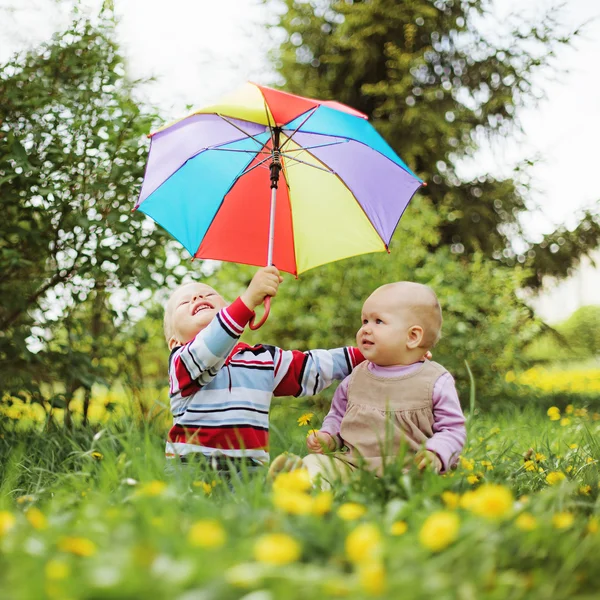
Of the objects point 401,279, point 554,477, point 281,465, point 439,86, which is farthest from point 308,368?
point 439,86

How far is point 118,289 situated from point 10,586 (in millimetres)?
2750

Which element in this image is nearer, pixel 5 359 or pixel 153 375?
pixel 5 359

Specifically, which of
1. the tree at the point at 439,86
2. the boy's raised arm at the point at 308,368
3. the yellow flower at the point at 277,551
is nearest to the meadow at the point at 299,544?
the yellow flower at the point at 277,551

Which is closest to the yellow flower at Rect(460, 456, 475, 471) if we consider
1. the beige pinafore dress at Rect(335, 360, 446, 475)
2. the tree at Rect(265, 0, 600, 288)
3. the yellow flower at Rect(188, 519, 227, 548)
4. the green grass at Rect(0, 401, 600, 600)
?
the beige pinafore dress at Rect(335, 360, 446, 475)

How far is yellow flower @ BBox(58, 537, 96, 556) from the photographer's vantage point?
1.21 metres

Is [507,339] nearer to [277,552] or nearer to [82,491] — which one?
[82,491]

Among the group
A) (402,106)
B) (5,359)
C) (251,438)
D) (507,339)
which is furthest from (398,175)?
(402,106)

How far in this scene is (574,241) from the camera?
322 inches

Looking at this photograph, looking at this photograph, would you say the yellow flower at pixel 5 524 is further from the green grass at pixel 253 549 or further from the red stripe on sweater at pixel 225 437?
the red stripe on sweater at pixel 225 437

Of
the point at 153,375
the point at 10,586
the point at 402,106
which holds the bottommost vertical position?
the point at 153,375

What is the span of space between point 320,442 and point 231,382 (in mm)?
409

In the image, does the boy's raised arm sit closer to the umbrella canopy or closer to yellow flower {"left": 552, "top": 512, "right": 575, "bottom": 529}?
the umbrella canopy

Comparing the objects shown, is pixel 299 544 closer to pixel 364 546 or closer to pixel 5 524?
pixel 364 546

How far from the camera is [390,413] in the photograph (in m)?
2.21
